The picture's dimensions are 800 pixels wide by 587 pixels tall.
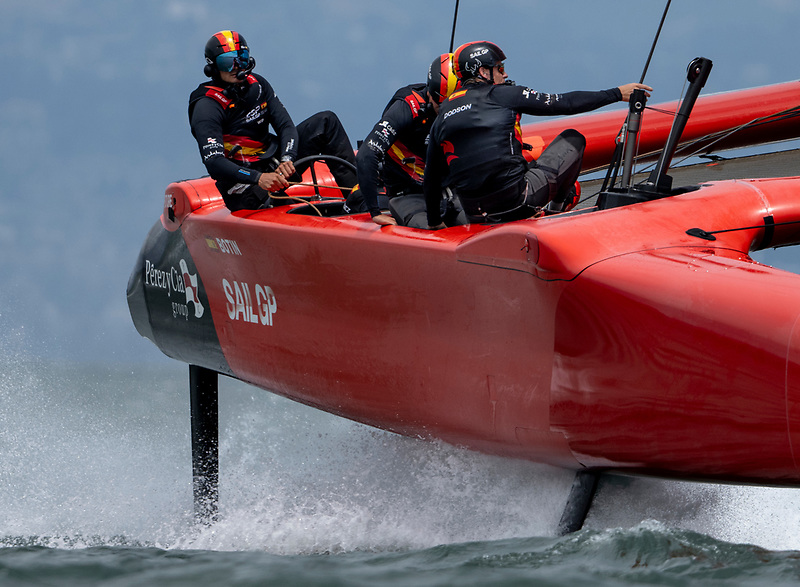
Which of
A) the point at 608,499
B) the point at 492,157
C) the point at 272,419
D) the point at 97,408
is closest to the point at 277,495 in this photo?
the point at 608,499

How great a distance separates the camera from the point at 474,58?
3.18m

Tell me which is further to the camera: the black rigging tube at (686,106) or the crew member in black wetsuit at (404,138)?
the crew member in black wetsuit at (404,138)

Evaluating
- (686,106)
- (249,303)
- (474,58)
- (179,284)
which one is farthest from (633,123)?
(179,284)

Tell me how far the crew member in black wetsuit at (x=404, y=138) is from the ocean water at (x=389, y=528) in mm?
1021

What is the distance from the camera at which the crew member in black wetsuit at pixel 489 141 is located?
10.3ft

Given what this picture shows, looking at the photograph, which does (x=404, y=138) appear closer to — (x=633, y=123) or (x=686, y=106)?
(x=633, y=123)

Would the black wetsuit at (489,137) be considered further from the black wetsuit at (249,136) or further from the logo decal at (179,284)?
the logo decal at (179,284)

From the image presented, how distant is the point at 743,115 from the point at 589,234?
3.28 m

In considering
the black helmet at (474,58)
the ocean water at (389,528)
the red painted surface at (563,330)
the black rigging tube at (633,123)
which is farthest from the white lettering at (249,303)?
the black rigging tube at (633,123)

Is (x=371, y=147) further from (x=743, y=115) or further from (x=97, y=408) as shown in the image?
(x=97, y=408)

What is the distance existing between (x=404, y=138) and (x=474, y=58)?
0.73 m

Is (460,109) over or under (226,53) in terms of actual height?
under

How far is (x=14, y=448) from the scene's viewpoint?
5715 millimetres

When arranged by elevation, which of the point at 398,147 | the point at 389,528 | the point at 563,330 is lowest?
the point at 389,528
